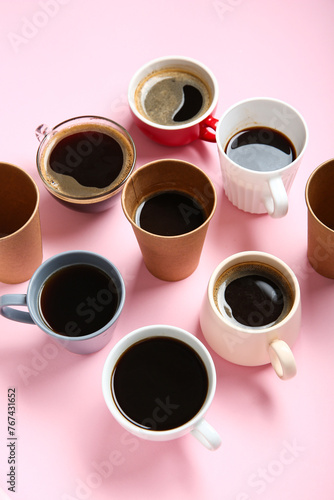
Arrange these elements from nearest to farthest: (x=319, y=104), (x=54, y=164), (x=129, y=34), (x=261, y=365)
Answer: (x=261, y=365), (x=54, y=164), (x=319, y=104), (x=129, y=34)

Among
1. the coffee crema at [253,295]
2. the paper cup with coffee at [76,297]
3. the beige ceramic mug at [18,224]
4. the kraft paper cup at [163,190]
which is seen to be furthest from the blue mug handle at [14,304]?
the coffee crema at [253,295]

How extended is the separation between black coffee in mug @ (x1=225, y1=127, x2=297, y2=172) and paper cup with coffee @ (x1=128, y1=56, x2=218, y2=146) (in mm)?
71

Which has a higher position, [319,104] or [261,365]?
[319,104]

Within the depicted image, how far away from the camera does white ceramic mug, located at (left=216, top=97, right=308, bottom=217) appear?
1.24 meters

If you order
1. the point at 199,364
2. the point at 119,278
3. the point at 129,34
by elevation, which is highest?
the point at 129,34

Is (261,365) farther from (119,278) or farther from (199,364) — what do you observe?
(119,278)

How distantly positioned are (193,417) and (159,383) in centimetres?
10

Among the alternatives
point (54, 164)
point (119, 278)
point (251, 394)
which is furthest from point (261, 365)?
point (54, 164)

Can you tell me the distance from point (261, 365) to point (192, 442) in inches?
8.1

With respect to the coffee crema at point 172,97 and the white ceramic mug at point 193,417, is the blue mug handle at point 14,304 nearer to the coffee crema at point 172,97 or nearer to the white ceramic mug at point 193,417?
the white ceramic mug at point 193,417

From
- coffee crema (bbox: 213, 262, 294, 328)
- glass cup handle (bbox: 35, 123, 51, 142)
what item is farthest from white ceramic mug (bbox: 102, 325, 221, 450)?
glass cup handle (bbox: 35, 123, 51, 142)

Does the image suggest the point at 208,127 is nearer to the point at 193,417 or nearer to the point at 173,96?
the point at 173,96

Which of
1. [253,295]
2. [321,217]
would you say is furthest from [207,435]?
[321,217]

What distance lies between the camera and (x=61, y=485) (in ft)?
3.87
